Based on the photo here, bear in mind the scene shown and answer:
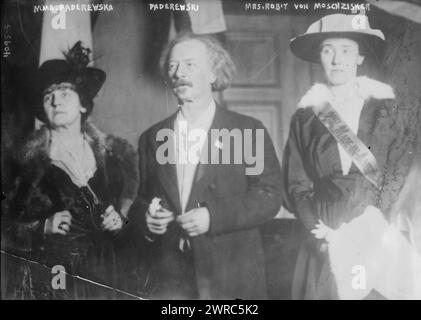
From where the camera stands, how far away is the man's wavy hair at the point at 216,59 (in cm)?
239

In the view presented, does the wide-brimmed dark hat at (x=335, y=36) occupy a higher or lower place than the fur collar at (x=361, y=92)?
higher

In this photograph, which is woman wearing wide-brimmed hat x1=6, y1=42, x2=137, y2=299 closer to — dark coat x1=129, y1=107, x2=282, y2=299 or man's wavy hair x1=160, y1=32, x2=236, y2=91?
dark coat x1=129, y1=107, x2=282, y2=299

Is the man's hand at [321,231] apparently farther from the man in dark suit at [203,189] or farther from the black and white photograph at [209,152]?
the man in dark suit at [203,189]

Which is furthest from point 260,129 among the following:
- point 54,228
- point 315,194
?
point 54,228

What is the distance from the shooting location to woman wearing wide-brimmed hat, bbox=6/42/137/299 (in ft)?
7.70

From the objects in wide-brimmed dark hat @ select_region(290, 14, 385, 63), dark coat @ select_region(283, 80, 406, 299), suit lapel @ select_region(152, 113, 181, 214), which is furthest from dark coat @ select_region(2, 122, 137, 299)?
wide-brimmed dark hat @ select_region(290, 14, 385, 63)

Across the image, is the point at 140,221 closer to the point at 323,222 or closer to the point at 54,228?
the point at 54,228

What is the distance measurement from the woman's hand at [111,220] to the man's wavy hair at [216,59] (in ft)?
1.97

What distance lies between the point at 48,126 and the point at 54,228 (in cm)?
42

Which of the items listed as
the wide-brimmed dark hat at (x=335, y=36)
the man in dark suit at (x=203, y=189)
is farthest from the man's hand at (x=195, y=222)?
the wide-brimmed dark hat at (x=335, y=36)

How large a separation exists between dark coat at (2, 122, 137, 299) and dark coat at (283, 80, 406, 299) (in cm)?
67

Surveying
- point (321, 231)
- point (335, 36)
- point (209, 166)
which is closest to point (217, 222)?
point (209, 166)

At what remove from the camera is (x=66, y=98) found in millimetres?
2387

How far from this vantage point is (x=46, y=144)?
2379 millimetres
